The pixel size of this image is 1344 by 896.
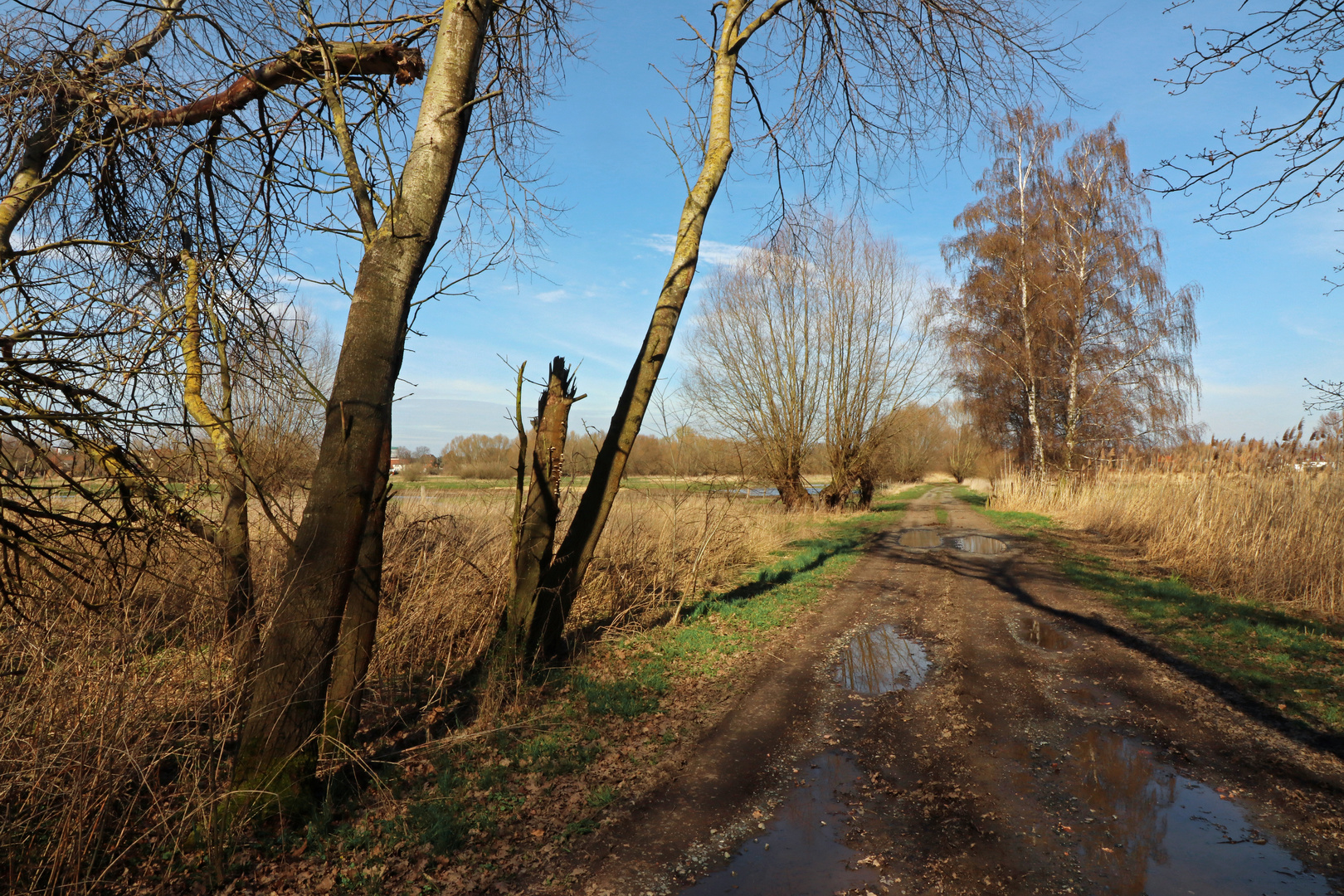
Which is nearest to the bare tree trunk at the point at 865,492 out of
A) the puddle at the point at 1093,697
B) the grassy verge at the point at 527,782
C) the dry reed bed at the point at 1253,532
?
the dry reed bed at the point at 1253,532

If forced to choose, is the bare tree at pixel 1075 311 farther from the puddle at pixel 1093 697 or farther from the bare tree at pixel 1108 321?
the puddle at pixel 1093 697

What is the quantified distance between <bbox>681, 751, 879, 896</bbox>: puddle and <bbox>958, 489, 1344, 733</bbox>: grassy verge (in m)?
3.69

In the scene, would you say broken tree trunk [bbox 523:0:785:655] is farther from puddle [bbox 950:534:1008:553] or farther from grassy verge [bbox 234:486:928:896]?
puddle [bbox 950:534:1008:553]

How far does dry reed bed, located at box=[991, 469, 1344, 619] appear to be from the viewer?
26.5 ft

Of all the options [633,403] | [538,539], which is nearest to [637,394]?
[633,403]

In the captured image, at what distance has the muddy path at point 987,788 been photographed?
9.78 ft

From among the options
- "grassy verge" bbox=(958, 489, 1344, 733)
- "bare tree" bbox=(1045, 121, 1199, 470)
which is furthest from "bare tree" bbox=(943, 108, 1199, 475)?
"grassy verge" bbox=(958, 489, 1344, 733)

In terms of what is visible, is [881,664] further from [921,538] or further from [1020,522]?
[1020,522]

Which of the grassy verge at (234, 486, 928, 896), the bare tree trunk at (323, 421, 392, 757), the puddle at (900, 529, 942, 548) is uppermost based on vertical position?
the bare tree trunk at (323, 421, 392, 757)

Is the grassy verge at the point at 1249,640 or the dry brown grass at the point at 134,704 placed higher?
the dry brown grass at the point at 134,704

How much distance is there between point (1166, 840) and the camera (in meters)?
3.21

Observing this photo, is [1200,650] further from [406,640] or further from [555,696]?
[406,640]

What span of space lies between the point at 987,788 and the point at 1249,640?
4869 mm

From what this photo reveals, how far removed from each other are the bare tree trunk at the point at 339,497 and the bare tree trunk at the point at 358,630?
101 mm
